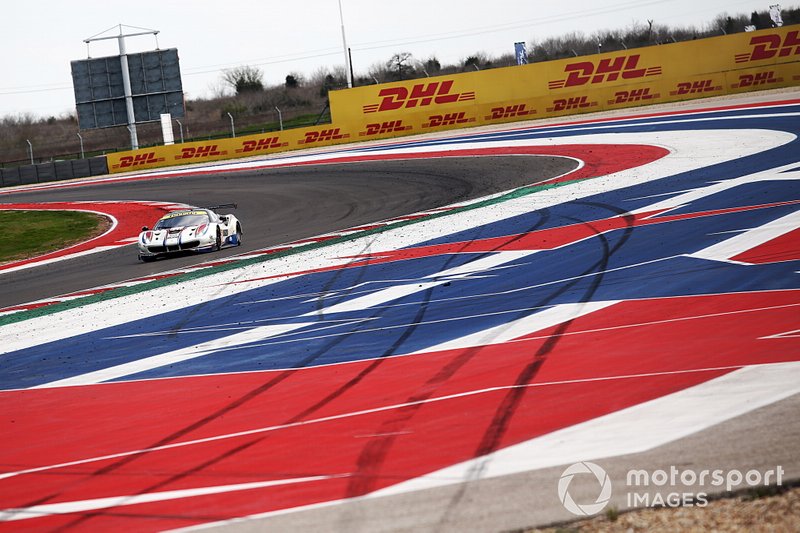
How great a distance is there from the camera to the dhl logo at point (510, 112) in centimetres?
4194

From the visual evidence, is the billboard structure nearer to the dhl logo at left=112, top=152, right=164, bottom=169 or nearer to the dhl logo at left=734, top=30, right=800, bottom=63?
the dhl logo at left=112, top=152, right=164, bottom=169

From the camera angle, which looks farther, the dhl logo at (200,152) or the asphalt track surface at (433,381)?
the dhl logo at (200,152)

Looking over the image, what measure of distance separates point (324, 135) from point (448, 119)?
20.2 feet

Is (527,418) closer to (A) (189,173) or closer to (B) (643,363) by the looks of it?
(B) (643,363)

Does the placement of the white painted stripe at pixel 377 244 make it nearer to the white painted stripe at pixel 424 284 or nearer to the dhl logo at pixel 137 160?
the white painted stripe at pixel 424 284

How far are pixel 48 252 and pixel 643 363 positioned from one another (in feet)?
64.9

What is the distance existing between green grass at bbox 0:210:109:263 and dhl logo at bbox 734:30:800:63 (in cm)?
2684

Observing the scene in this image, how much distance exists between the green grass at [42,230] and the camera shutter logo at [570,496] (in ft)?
68.1

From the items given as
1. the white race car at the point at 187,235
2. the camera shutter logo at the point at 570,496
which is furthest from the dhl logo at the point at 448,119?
the camera shutter logo at the point at 570,496

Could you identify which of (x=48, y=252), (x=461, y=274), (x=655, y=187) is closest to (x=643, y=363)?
(x=461, y=274)

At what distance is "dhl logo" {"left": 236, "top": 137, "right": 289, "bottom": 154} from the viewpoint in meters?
45.4

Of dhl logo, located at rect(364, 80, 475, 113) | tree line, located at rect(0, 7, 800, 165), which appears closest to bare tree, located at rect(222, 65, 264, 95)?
tree line, located at rect(0, 7, 800, 165)

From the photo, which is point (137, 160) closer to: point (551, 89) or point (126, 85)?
point (126, 85)

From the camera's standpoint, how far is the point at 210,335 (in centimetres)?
1092
